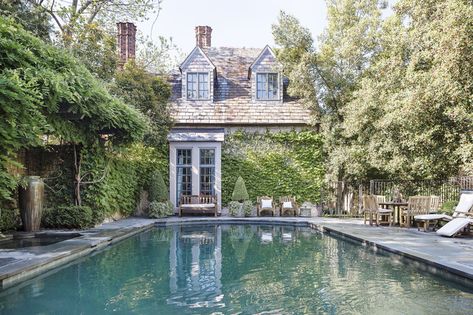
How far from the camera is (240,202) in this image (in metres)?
15.2

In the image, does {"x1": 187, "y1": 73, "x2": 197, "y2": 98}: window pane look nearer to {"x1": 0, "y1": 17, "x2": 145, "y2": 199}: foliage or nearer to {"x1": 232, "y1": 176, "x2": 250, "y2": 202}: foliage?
{"x1": 232, "y1": 176, "x2": 250, "y2": 202}: foliage

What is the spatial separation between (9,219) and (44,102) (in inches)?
141

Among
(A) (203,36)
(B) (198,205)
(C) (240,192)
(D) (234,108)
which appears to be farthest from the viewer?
(A) (203,36)

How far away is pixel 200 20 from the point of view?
19406 millimetres

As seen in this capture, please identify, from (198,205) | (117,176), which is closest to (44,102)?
(117,176)

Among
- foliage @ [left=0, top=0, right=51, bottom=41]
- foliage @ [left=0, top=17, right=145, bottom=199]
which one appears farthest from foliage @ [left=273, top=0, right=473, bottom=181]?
foliage @ [left=0, top=0, right=51, bottom=41]

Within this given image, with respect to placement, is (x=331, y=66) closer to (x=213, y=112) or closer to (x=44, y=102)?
(x=213, y=112)

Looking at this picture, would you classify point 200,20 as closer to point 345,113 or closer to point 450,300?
point 345,113

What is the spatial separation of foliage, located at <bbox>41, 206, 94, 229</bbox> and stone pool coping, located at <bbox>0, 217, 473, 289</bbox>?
1.91 ft

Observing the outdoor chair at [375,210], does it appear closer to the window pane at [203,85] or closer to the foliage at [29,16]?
the window pane at [203,85]

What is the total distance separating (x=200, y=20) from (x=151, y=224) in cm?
1143

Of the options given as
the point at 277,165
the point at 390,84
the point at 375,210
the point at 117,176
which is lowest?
the point at 375,210

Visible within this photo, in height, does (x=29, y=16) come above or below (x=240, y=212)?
above

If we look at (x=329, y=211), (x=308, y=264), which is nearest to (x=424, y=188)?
(x=329, y=211)
